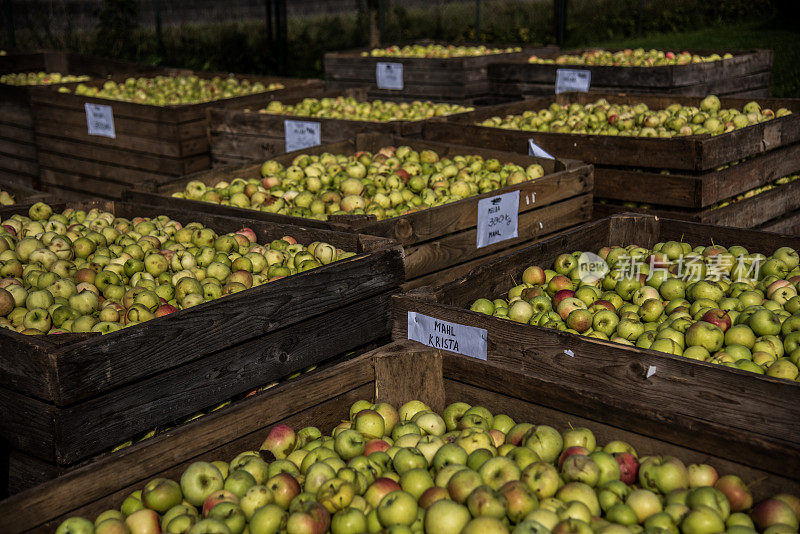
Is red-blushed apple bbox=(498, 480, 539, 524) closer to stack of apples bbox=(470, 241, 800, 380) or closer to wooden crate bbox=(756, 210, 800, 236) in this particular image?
stack of apples bbox=(470, 241, 800, 380)

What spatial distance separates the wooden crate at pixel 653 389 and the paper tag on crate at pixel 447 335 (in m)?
0.03

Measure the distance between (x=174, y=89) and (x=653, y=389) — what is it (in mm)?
7984

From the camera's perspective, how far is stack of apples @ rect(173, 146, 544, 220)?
5012 mm

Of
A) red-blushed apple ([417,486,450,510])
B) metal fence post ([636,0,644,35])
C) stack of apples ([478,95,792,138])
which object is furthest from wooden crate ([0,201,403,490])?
metal fence post ([636,0,644,35])

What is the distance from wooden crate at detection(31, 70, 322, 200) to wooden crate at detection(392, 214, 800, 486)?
15.9 ft

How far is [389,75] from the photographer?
9.58 metres

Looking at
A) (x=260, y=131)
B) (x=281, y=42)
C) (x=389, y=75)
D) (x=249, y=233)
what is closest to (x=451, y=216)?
(x=249, y=233)

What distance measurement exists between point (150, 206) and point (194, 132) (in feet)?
9.52

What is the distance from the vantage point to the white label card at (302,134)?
6.79 m

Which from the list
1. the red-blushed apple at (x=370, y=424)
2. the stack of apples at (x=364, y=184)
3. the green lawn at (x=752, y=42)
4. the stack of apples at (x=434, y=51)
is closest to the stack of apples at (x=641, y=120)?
the stack of apples at (x=364, y=184)

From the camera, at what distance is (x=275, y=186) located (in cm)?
537

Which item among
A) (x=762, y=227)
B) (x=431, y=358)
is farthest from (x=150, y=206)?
(x=762, y=227)

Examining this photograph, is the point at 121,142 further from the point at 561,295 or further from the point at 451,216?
the point at 561,295

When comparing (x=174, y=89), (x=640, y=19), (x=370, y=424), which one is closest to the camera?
(x=370, y=424)
